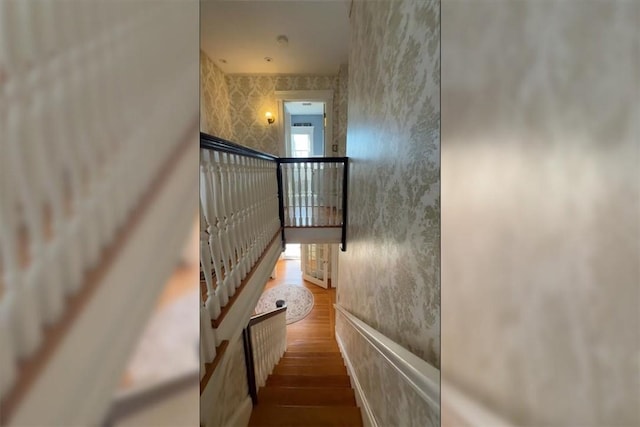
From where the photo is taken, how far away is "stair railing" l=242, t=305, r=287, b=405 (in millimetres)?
1824

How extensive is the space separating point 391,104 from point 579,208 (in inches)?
37.5

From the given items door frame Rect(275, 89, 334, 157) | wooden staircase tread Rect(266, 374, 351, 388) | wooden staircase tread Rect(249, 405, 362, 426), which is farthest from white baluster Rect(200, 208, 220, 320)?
door frame Rect(275, 89, 334, 157)

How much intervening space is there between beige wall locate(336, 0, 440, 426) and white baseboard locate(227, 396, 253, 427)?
77 cm

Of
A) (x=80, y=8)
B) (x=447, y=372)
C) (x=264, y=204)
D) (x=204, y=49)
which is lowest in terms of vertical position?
(x=447, y=372)

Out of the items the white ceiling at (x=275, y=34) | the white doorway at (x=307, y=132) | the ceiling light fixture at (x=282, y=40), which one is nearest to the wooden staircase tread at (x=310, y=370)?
the white ceiling at (x=275, y=34)

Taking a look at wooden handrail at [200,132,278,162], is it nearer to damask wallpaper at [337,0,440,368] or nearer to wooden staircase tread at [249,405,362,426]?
damask wallpaper at [337,0,440,368]

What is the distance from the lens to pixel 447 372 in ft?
1.88

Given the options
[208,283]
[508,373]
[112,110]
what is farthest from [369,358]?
[112,110]

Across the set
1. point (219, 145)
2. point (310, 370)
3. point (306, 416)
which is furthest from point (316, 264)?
point (219, 145)

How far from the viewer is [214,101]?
3635mm

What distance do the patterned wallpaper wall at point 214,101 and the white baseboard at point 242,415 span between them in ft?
9.38

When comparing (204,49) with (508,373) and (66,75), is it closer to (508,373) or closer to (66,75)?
(66,75)

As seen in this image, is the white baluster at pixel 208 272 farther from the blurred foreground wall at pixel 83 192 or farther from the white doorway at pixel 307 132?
the white doorway at pixel 307 132

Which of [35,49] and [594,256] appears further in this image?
[35,49]
